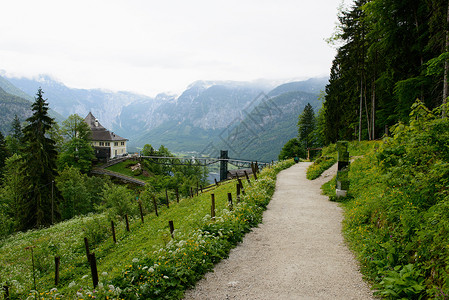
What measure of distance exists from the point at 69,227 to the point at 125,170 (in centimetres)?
4675

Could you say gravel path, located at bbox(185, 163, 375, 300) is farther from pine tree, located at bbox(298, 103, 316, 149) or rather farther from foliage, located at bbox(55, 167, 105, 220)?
pine tree, located at bbox(298, 103, 316, 149)

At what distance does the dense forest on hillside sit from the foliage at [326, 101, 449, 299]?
392cm

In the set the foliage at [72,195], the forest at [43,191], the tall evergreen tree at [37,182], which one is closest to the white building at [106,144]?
the forest at [43,191]

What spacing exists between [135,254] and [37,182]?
27.5 meters

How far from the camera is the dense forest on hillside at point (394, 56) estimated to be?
15267 millimetres

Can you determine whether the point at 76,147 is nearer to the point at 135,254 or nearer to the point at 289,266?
the point at 135,254

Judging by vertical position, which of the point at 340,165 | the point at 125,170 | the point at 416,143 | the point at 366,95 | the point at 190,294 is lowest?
the point at 125,170

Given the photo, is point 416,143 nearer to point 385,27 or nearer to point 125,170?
point 385,27

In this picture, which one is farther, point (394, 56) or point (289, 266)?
point (394, 56)

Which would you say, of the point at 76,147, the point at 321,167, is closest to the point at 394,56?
the point at 321,167

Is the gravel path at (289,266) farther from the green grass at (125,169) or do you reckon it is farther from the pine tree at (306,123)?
the green grass at (125,169)

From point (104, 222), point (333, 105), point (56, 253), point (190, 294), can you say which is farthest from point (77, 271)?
point (333, 105)

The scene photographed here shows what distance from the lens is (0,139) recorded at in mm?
59094

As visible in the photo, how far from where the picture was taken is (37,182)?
101ft
